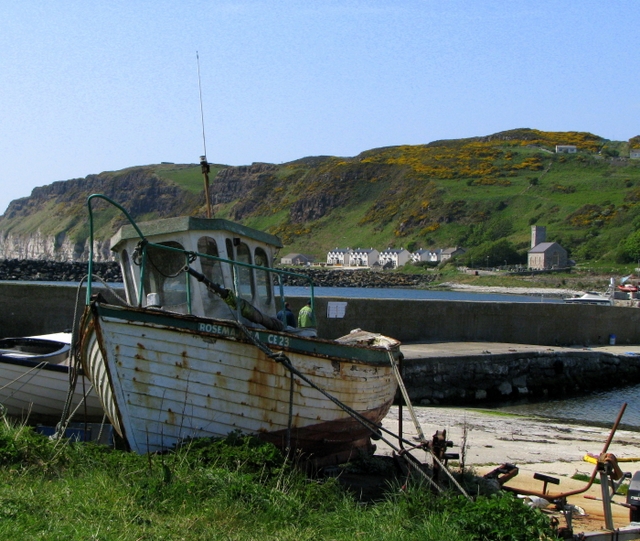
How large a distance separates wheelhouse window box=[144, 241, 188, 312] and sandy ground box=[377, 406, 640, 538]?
3124 mm

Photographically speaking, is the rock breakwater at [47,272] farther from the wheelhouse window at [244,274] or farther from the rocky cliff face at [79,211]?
the wheelhouse window at [244,274]

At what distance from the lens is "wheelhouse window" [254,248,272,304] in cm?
954

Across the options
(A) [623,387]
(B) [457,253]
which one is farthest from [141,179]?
(A) [623,387]

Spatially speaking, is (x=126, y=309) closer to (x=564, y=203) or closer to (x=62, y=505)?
(x=62, y=505)

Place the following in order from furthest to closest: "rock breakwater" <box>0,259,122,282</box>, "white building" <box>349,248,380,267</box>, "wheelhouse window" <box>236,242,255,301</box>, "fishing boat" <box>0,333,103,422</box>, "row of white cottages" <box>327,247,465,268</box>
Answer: "white building" <box>349,248,380,267</box> → "row of white cottages" <box>327,247,465,268</box> → "rock breakwater" <box>0,259,122,282</box> → "fishing boat" <box>0,333,103,422</box> → "wheelhouse window" <box>236,242,255,301</box>

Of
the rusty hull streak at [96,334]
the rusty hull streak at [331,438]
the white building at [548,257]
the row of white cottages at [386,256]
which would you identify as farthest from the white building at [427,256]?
the rusty hull streak at [96,334]

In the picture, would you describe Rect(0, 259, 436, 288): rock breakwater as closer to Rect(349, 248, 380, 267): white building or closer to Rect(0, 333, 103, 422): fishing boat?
Rect(349, 248, 380, 267): white building

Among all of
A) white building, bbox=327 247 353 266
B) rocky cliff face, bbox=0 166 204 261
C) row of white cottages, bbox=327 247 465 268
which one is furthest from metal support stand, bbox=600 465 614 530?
white building, bbox=327 247 353 266

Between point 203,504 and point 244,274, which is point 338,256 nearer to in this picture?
point 244,274

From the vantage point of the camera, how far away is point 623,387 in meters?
21.2

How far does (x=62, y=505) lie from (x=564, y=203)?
129 meters

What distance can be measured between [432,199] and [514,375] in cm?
12105

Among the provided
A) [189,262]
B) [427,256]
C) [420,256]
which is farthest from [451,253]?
[189,262]

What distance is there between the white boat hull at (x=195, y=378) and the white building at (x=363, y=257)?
389 feet
